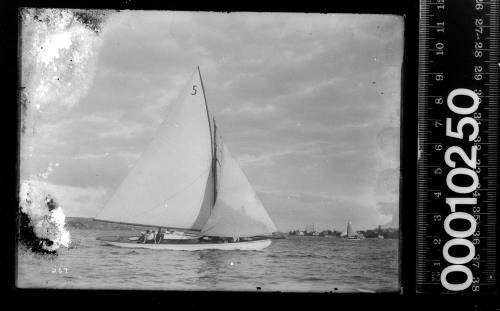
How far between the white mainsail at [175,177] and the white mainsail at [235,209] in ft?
0.25

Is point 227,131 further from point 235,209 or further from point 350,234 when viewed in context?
point 350,234

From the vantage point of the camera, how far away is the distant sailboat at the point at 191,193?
400 cm

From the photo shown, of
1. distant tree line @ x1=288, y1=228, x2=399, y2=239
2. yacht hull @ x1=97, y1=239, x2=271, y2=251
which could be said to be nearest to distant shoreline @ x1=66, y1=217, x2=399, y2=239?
distant tree line @ x1=288, y1=228, x2=399, y2=239

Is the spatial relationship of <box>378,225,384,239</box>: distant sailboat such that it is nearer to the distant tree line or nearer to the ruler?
the distant tree line

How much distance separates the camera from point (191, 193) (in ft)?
13.4

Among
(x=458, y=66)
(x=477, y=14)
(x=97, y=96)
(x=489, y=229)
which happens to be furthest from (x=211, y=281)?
(x=477, y=14)

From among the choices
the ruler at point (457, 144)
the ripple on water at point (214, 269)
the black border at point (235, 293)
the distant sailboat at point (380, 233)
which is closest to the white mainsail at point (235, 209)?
the ripple on water at point (214, 269)

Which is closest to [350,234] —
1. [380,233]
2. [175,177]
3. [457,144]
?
[380,233]

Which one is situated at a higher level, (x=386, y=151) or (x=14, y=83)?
(x=14, y=83)

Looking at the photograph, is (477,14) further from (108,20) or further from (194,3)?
(108,20)

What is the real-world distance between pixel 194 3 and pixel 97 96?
2.82 ft

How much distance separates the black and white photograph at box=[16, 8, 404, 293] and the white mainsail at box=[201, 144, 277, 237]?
18 mm

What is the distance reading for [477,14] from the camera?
12.7ft

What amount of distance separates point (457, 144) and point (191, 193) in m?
1.71
